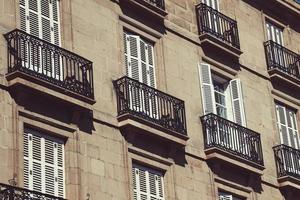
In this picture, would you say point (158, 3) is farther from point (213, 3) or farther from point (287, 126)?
point (287, 126)

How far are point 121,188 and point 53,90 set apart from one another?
113 inches

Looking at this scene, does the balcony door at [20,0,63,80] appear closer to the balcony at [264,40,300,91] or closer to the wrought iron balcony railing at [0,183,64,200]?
the wrought iron balcony railing at [0,183,64,200]

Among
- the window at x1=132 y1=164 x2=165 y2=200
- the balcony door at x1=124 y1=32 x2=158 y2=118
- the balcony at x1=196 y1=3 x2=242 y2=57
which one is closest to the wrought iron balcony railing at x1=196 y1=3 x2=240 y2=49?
the balcony at x1=196 y1=3 x2=242 y2=57

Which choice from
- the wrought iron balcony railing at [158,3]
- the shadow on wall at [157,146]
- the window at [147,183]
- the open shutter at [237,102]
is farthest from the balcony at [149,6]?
the window at [147,183]

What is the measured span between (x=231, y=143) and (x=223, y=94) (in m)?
2.10

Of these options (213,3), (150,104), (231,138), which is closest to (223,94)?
(231,138)

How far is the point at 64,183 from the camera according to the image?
1969cm

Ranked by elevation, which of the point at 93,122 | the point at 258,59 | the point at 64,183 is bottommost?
the point at 64,183

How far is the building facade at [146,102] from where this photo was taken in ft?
64.0

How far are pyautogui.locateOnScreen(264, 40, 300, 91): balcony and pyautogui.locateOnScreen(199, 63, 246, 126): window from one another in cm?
220

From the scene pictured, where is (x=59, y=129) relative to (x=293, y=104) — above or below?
below

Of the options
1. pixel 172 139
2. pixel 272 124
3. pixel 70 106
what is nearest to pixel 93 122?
pixel 70 106

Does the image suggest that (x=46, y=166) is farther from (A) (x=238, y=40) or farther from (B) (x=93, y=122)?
(A) (x=238, y=40)

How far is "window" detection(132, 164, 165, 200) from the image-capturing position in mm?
21438
